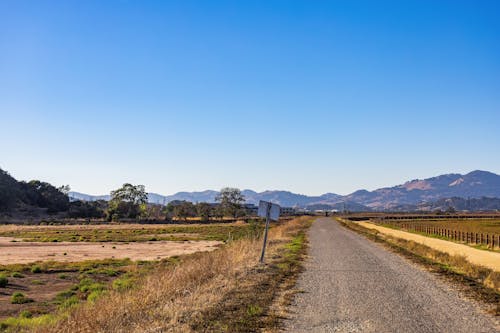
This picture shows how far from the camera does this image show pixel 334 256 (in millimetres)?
24562

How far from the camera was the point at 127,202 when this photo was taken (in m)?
138

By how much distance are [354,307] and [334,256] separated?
45.0 ft

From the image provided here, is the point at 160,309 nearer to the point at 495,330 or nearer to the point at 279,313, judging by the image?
the point at 279,313

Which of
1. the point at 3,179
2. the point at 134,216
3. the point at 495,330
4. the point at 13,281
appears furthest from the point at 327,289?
the point at 3,179

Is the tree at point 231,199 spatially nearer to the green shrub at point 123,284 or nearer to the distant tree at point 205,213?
the distant tree at point 205,213

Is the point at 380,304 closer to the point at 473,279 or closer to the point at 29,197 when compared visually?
the point at 473,279

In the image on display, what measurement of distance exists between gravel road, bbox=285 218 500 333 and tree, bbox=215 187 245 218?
464ft

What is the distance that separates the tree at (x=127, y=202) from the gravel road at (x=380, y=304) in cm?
11531

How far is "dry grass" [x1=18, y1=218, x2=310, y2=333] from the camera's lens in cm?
882

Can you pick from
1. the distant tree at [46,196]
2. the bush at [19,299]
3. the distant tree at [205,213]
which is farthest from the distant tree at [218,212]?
the bush at [19,299]

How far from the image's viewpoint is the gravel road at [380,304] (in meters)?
9.23

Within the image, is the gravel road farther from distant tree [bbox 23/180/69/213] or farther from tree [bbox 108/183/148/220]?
distant tree [bbox 23/180/69/213]

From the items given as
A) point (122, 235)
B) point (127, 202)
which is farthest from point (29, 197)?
point (122, 235)

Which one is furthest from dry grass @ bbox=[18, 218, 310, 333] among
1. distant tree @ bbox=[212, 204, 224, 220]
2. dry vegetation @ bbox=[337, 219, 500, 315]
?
distant tree @ bbox=[212, 204, 224, 220]
